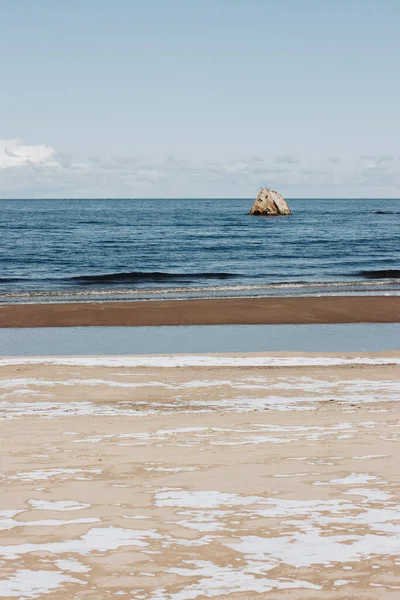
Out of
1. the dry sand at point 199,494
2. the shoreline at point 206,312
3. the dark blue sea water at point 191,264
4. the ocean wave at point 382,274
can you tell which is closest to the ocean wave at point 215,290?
the dark blue sea water at point 191,264

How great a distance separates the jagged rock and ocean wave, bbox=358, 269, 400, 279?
6592cm

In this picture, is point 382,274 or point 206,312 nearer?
point 206,312

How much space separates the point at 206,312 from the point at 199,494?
16741mm

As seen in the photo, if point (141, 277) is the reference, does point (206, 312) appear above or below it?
below

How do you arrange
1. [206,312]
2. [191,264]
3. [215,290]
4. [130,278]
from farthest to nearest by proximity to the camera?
[191,264], [130,278], [215,290], [206,312]

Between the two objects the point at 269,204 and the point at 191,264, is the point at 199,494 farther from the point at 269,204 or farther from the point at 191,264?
the point at 269,204

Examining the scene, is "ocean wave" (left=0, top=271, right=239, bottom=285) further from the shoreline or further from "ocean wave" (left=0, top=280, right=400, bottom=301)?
the shoreline

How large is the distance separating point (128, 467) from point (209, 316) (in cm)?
1519

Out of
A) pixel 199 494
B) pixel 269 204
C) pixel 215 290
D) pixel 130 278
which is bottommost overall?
pixel 199 494

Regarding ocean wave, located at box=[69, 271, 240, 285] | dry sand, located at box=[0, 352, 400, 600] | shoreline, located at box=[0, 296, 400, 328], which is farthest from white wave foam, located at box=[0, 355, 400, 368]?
ocean wave, located at box=[69, 271, 240, 285]

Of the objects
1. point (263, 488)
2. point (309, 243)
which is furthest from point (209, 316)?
point (309, 243)

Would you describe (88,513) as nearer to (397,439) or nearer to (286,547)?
(286,547)

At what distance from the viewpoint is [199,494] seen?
628cm

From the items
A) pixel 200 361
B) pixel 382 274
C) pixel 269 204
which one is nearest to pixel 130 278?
pixel 382 274
